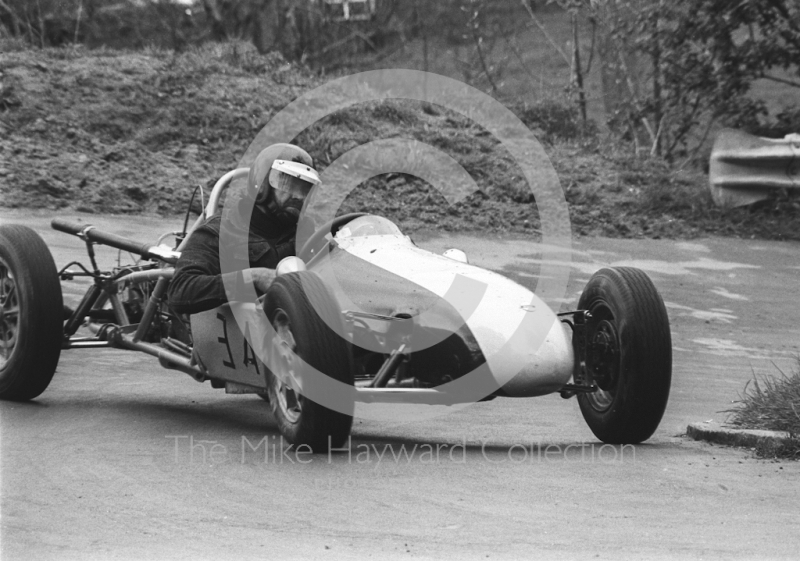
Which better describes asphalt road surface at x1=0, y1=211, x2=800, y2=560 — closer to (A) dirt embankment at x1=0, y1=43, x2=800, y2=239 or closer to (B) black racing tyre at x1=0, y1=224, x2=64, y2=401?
(B) black racing tyre at x1=0, y1=224, x2=64, y2=401

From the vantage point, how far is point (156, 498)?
454 cm

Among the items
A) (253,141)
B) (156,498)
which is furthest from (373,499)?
(253,141)

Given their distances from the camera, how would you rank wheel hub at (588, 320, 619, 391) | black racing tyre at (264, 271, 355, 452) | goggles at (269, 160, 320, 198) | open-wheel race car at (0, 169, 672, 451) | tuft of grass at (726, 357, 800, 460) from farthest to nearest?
goggles at (269, 160, 320, 198), wheel hub at (588, 320, 619, 391), tuft of grass at (726, 357, 800, 460), open-wheel race car at (0, 169, 672, 451), black racing tyre at (264, 271, 355, 452)

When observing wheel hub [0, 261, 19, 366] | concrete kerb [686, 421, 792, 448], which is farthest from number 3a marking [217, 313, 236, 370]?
concrete kerb [686, 421, 792, 448]

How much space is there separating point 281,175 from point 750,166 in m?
9.46

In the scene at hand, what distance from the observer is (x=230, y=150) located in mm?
14992

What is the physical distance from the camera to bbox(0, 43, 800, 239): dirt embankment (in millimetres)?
13750

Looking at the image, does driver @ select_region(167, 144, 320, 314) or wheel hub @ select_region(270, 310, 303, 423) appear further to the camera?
driver @ select_region(167, 144, 320, 314)

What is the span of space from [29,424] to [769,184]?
10.6 metres

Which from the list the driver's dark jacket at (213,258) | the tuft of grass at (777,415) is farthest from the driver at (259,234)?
the tuft of grass at (777,415)

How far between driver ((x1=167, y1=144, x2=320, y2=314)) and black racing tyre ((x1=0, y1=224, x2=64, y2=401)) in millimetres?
808

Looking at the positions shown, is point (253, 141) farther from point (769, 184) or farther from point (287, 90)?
point (769, 184)

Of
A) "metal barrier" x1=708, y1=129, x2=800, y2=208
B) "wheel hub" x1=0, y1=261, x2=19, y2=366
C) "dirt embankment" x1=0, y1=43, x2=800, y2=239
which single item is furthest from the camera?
"metal barrier" x1=708, y1=129, x2=800, y2=208

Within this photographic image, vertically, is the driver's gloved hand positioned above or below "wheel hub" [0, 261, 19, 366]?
above
